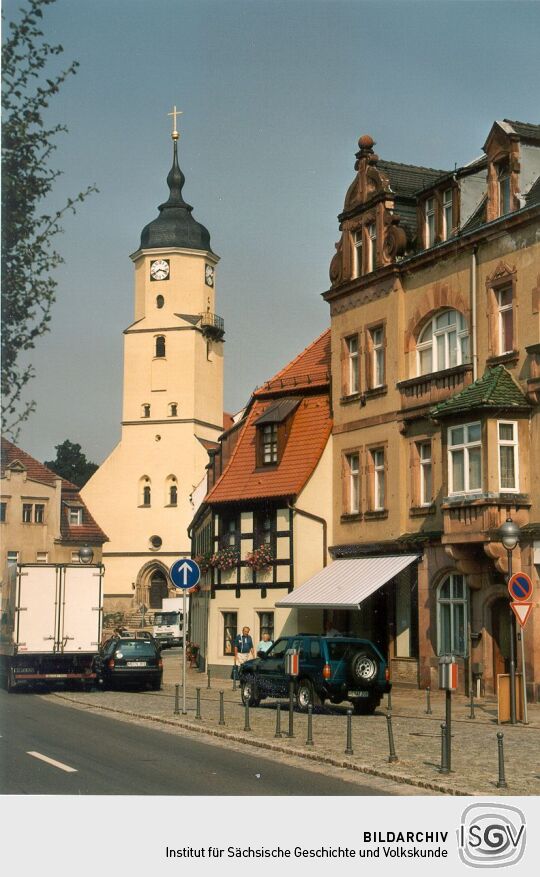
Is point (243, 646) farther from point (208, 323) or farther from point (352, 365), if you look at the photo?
point (208, 323)

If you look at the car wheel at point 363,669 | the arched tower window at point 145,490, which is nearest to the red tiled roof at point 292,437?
the car wheel at point 363,669

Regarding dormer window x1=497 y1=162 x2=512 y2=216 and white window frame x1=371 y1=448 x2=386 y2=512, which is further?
white window frame x1=371 y1=448 x2=386 y2=512

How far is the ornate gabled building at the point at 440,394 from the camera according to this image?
31.2 meters

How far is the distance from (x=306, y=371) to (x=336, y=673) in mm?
17623

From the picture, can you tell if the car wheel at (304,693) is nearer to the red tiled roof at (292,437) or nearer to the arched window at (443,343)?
the arched window at (443,343)

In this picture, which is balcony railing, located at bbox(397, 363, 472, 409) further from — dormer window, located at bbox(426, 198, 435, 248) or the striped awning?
the striped awning

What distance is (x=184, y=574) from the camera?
84.3 ft

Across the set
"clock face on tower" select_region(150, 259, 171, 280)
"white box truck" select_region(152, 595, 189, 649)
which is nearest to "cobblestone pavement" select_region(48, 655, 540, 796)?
"white box truck" select_region(152, 595, 189, 649)

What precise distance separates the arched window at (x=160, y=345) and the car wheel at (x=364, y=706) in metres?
60.7

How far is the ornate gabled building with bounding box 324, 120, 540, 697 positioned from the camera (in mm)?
31250

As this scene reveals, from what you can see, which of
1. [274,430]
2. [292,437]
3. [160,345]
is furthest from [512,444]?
[160,345]

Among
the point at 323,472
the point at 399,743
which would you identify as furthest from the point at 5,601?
the point at 399,743

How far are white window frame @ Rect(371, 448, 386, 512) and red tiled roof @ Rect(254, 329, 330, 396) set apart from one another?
4197 mm
